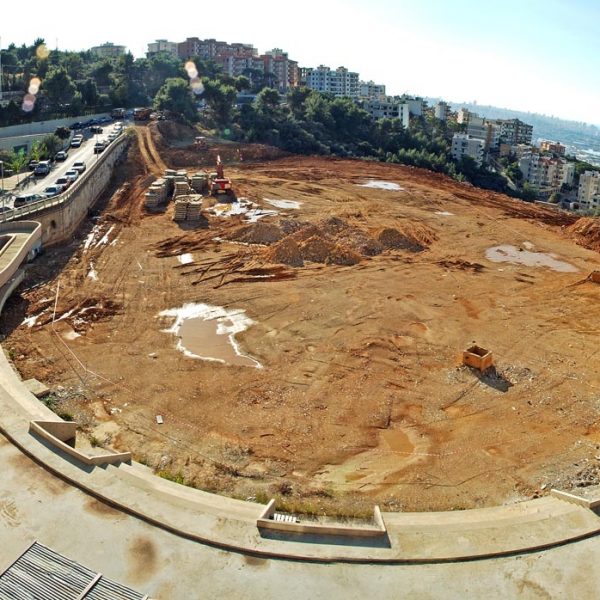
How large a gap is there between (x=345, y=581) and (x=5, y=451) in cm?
743

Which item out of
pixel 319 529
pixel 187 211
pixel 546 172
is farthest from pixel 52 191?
pixel 546 172

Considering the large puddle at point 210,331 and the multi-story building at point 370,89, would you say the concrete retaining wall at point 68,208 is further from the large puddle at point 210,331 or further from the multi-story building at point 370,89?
the multi-story building at point 370,89

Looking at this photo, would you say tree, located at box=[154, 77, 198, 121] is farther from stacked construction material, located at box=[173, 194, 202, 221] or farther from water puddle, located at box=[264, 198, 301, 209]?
stacked construction material, located at box=[173, 194, 202, 221]

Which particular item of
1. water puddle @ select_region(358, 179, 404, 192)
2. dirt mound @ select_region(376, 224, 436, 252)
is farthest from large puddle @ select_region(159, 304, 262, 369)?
water puddle @ select_region(358, 179, 404, 192)

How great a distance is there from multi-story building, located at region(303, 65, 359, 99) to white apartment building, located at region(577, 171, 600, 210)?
62.0 m

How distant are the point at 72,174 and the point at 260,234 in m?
13.6

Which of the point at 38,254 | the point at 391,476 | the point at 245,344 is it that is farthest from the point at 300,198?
the point at 391,476

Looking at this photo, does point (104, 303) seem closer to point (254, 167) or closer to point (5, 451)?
point (5, 451)

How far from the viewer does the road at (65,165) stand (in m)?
32.1

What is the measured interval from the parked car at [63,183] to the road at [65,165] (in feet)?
2.30

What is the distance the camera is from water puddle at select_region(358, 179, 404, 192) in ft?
134

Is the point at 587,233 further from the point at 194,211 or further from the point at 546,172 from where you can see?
the point at 546,172

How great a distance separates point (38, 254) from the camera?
83.0ft

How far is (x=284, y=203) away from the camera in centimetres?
3578
